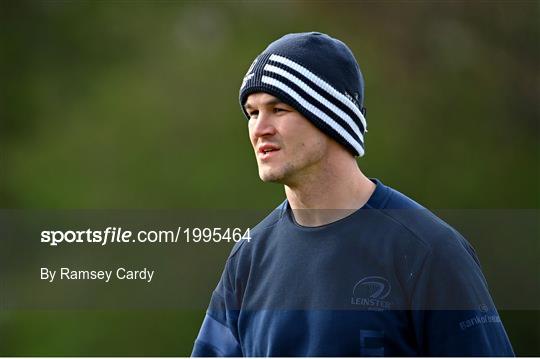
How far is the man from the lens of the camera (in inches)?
120

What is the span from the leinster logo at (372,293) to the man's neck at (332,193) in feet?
0.92

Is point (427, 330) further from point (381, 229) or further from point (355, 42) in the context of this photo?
point (355, 42)

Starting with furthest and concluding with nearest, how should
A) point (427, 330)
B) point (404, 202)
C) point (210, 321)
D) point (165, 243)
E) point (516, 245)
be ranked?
point (165, 243)
point (516, 245)
point (210, 321)
point (404, 202)
point (427, 330)

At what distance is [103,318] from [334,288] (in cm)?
560

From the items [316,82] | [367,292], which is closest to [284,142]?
[316,82]

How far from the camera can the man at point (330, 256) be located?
120 inches

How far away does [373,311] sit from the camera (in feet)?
10.3

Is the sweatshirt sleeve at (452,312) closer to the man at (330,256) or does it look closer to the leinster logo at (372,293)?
the man at (330,256)

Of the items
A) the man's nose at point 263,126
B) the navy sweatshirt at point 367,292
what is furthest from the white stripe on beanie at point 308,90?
the navy sweatshirt at point 367,292

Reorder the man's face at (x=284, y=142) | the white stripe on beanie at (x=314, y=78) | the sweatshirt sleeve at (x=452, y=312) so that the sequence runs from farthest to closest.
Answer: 1. the white stripe on beanie at (x=314, y=78)
2. the man's face at (x=284, y=142)
3. the sweatshirt sleeve at (x=452, y=312)

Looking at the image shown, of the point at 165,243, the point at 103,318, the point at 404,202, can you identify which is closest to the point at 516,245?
the point at 165,243

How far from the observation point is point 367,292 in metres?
3.14

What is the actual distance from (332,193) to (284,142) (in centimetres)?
26

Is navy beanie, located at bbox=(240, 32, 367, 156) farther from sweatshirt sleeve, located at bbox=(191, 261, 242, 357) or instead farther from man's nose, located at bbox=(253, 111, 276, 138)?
sweatshirt sleeve, located at bbox=(191, 261, 242, 357)
